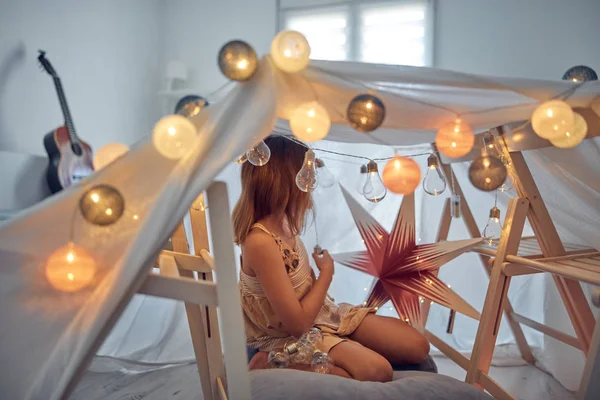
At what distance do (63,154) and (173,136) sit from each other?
1377 mm

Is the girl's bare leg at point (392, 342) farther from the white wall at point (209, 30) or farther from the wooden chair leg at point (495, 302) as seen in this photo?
the white wall at point (209, 30)

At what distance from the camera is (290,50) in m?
0.68

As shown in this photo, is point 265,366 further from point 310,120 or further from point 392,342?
point 310,120

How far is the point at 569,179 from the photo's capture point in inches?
47.2

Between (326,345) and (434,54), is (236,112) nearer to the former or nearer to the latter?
(326,345)

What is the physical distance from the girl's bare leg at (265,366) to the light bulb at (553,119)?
24.5 inches

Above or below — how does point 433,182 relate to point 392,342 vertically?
above

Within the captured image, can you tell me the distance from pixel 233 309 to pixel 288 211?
51cm

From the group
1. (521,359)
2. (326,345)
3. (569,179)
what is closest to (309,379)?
(326,345)

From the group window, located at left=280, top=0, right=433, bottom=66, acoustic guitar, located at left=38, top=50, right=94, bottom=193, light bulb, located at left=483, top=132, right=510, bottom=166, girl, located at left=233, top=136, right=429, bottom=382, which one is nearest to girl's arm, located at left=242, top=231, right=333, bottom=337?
girl, located at left=233, top=136, right=429, bottom=382

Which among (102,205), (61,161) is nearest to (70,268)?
(102,205)

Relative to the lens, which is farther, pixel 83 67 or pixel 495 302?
pixel 83 67

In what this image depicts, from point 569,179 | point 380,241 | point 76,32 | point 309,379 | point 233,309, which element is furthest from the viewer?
point 76,32

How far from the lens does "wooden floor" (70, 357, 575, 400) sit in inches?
56.4
